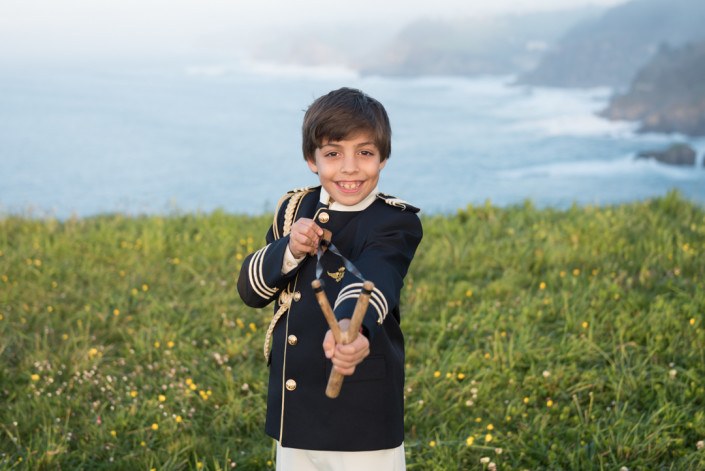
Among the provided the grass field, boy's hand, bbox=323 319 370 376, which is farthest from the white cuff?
the grass field

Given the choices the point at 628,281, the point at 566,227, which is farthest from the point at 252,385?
the point at 566,227

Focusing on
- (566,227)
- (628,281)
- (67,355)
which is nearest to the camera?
(67,355)

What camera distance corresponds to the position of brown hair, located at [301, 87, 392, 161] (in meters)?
2.33

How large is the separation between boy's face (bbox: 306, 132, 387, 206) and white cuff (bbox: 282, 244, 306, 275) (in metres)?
0.20

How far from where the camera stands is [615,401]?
3914 millimetres

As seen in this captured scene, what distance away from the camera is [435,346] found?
4477mm

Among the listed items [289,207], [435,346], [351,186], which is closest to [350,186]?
[351,186]

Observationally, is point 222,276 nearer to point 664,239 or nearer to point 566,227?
point 566,227

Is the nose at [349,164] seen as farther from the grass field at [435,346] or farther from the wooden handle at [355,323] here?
the grass field at [435,346]

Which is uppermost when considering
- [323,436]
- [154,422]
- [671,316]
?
[671,316]

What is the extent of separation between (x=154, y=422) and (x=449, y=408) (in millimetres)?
1307

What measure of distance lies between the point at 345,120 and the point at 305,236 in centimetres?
34

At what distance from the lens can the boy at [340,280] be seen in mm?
2336

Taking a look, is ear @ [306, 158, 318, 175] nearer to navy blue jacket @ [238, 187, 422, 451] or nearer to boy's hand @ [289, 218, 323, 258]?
navy blue jacket @ [238, 187, 422, 451]
